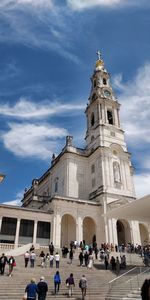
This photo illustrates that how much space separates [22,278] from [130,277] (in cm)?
654

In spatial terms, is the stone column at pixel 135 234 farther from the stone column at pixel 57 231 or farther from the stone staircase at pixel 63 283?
the stone staircase at pixel 63 283

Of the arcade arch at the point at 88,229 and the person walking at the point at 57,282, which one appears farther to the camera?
the arcade arch at the point at 88,229

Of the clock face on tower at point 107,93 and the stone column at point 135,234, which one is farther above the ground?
the clock face on tower at point 107,93

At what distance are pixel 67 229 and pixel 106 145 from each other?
1467 cm

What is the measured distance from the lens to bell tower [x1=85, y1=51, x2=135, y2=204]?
123 feet

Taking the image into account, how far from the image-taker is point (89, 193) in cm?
4009

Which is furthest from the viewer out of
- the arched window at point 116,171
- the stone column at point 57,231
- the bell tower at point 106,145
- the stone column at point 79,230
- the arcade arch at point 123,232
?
the arched window at point 116,171

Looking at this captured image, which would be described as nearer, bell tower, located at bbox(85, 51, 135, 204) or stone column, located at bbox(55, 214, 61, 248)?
stone column, located at bbox(55, 214, 61, 248)

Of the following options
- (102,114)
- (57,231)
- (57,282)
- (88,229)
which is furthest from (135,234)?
(57,282)

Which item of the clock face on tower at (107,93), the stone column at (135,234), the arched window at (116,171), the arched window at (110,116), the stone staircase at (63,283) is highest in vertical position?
the clock face on tower at (107,93)

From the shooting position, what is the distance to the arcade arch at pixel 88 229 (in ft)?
119

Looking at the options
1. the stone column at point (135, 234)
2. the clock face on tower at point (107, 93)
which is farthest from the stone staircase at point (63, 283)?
the clock face on tower at point (107, 93)

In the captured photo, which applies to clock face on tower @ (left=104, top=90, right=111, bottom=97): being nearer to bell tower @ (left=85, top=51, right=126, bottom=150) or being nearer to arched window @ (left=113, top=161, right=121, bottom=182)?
bell tower @ (left=85, top=51, right=126, bottom=150)

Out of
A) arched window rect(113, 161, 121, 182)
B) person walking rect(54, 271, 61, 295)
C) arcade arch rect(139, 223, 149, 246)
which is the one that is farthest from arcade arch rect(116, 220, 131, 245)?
Answer: person walking rect(54, 271, 61, 295)
